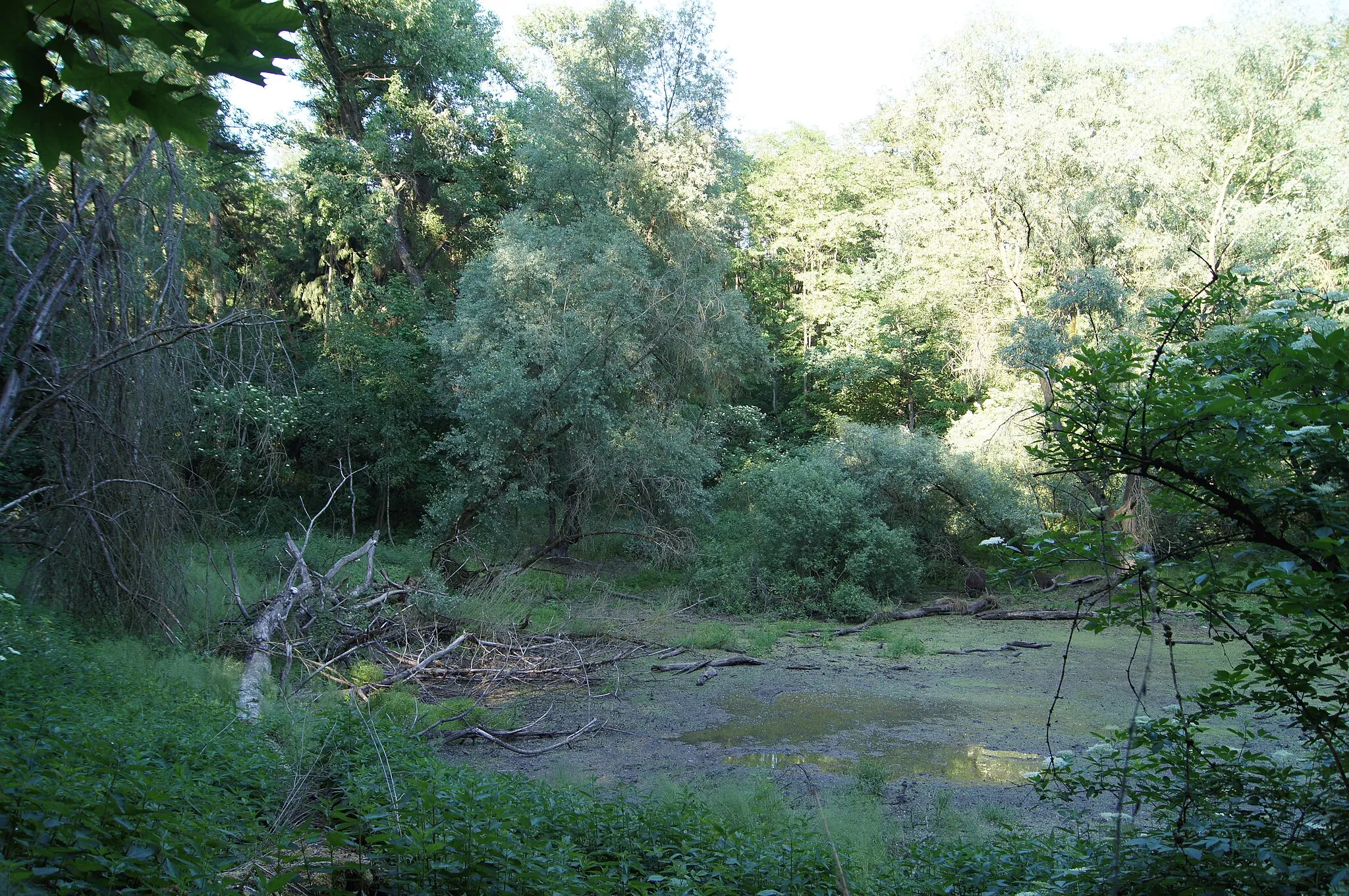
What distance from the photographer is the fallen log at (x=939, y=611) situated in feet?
49.4

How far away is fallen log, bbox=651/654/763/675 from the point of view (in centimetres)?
1109

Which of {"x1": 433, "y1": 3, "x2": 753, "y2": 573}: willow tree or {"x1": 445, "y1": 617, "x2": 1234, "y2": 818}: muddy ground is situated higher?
{"x1": 433, "y1": 3, "x2": 753, "y2": 573}: willow tree

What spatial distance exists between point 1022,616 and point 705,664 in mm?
6546

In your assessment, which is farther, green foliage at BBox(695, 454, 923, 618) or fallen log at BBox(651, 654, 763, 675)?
green foliage at BBox(695, 454, 923, 618)

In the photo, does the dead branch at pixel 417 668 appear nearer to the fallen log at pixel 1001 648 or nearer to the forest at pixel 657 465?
the forest at pixel 657 465

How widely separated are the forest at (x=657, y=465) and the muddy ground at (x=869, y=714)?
0.10m

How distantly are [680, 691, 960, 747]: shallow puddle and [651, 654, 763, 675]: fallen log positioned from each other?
51.7 inches

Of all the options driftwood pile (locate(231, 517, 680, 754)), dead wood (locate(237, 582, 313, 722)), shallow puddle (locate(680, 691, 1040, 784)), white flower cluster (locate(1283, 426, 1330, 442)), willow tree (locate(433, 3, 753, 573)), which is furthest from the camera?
willow tree (locate(433, 3, 753, 573))

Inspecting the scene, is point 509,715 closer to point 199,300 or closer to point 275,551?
point 199,300

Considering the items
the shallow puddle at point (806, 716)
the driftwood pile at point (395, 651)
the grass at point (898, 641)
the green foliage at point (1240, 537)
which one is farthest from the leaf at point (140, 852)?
the grass at point (898, 641)

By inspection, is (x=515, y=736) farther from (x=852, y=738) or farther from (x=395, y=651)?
(x=852, y=738)

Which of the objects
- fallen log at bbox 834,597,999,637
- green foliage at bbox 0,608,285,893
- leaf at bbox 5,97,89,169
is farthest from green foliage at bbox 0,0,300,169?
fallen log at bbox 834,597,999,637

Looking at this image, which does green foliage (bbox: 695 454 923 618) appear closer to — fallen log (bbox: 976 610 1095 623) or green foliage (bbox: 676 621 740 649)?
fallen log (bbox: 976 610 1095 623)

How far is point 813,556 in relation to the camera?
16.3m
